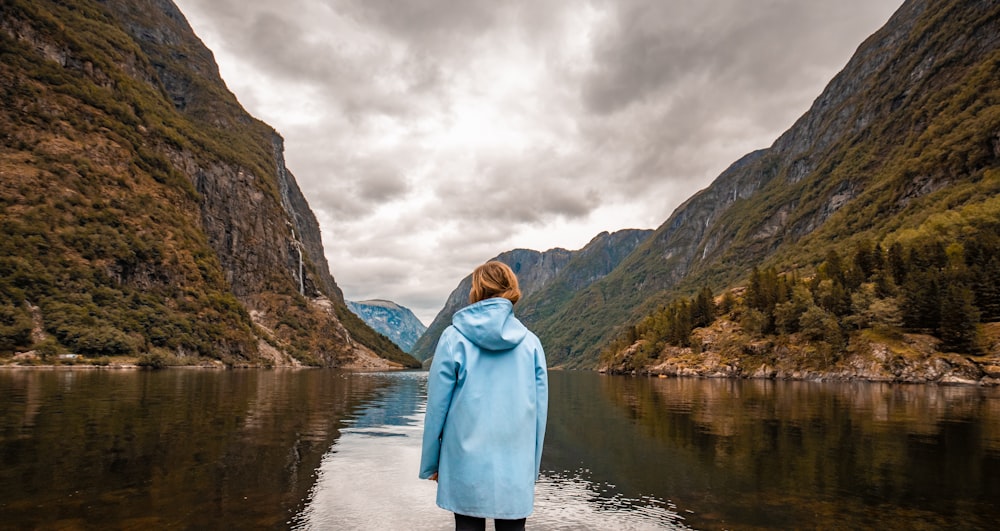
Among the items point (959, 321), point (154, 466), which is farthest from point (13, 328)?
point (959, 321)

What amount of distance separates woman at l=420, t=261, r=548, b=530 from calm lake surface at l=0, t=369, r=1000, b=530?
6.16 m

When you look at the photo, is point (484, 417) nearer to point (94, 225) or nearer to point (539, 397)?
point (539, 397)

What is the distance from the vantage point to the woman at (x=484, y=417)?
4.51 meters

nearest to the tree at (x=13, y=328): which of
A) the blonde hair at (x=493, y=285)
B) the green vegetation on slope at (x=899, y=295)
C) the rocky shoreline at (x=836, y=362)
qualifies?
the blonde hair at (x=493, y=285)

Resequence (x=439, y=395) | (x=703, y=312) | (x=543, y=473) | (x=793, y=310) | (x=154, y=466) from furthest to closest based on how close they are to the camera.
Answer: (x=703, y=312) < (x=793, y=310) < (x=543, y=473) < (x=154, y=466) < (x=439, y=395)

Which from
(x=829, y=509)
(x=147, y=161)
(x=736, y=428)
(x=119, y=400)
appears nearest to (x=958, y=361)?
(x=736, y=428)

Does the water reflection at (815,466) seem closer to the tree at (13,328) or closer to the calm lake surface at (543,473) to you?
the calm lake surface at (543,473)

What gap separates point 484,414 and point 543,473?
11.8 meters

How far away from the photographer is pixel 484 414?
15.0 ft

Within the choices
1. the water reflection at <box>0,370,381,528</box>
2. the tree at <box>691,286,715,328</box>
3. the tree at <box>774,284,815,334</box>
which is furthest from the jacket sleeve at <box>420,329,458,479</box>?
the tree at <box>691,286,715,328</box>

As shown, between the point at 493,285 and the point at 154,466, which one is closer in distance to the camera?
the point at 493,285

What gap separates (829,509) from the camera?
10.9m

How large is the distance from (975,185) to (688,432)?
557ft

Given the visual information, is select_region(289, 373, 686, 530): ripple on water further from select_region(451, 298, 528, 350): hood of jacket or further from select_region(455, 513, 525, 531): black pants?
select_region(451, 298, 528, 350): hood of jacket
